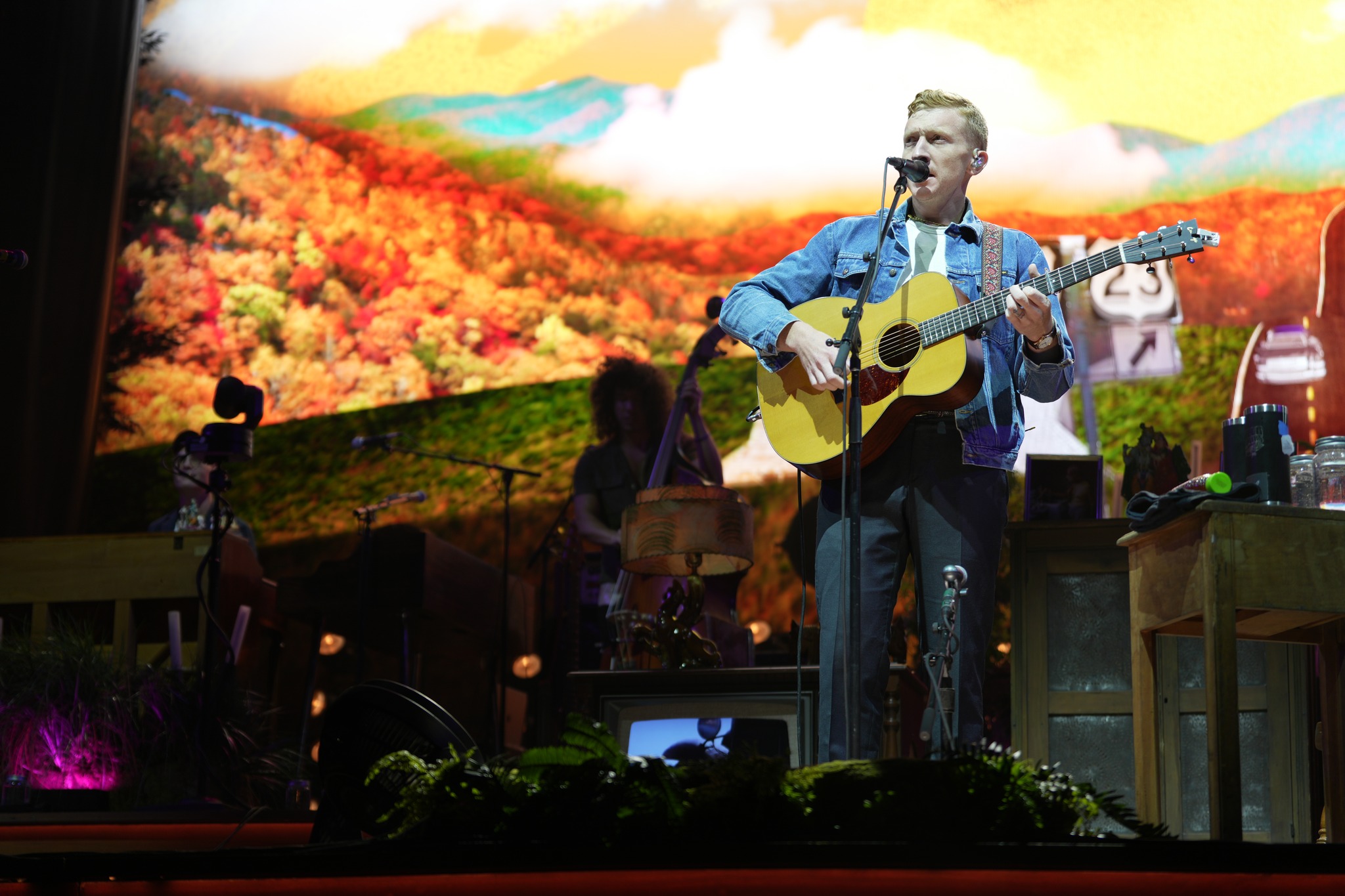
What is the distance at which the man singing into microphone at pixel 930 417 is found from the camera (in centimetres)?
283

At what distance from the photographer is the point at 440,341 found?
299 inches

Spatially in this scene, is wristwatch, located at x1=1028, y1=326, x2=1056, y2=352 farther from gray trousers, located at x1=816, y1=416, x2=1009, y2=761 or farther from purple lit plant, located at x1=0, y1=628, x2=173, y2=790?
purple lit plant, located at x1=0, y1=628, x2=173, y2=790

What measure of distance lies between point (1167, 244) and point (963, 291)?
1.40ft

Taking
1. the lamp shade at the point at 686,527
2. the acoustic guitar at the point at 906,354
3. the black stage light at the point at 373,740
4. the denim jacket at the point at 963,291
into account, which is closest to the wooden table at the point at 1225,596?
the denim jacket at the point at 963,291

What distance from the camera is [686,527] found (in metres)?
4.37

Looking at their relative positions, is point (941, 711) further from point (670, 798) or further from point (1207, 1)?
point (1207, 1)

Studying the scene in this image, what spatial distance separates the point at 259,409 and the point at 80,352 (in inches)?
102

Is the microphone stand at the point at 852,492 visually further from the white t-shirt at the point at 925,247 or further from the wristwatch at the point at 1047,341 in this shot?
the wristwatch at the point at 1047,341

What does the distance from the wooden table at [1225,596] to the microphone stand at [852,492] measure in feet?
1.98

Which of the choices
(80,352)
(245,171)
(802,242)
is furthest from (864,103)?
(80,352)

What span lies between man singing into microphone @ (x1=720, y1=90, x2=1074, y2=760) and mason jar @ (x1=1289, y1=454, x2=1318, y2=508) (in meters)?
0.53

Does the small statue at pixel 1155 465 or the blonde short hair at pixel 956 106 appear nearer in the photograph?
the blonde short hair at pixel 956 106

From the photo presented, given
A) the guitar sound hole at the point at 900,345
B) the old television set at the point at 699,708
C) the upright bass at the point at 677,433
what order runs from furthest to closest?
the upright bass at the point at 677,433, the old television set at the point at 699,708, the guitar sound hole at the point at 900,345

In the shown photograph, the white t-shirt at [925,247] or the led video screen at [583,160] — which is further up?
the led video screen at [583,160]
